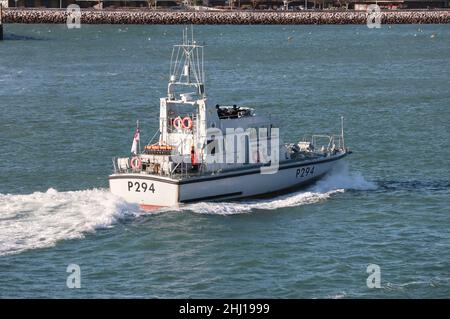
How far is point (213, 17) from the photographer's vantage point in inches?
5906

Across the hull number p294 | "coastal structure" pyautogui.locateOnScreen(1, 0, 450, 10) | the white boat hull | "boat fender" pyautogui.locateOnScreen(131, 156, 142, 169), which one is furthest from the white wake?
"coastal structure" pyautogui.locateOnScreen(1, 0, 450, 10)

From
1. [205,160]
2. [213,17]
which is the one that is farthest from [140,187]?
[213,17]

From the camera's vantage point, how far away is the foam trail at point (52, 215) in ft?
110

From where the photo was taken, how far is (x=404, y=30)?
5620 inches

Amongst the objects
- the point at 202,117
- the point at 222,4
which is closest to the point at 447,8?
the point at 222,4

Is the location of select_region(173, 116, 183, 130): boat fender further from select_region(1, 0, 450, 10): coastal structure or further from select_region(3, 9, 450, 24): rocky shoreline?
select_region(1, 0, 450, 10): coastal structure

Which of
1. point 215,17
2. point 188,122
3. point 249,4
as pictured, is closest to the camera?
point 188,122

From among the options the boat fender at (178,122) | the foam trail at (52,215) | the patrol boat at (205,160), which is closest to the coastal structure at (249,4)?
the patrol boat at (205,160)

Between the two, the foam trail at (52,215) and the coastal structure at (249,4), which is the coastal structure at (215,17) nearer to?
the coastal structure at (249,4)

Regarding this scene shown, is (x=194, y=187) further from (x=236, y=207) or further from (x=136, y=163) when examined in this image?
(x=136, y=163)

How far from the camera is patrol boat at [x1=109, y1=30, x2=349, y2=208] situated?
37062 mm

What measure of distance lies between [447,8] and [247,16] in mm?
35700

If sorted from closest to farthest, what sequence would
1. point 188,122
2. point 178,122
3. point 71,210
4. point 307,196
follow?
point 71,210 → point 188,122 → point 178,122 → point 307,196

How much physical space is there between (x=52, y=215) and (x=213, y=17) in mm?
115754
